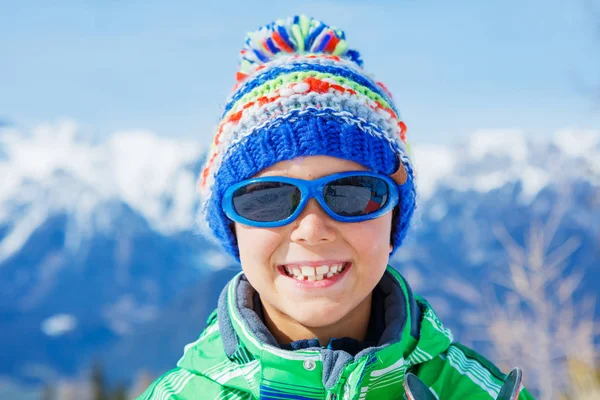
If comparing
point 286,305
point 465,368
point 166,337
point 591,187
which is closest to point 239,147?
point 286,305

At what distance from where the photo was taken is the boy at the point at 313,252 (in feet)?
5.79

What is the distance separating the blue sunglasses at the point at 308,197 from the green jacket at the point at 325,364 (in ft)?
1.17

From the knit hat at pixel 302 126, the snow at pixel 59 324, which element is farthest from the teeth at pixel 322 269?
the snow at pixel 59 324

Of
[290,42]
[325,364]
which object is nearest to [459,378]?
[325,364]

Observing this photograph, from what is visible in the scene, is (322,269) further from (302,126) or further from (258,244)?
(302,126)

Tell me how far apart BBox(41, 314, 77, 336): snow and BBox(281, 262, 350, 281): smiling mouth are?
152292 mm

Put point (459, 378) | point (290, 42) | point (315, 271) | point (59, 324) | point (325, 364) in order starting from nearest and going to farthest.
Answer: point (325, 364), point (315, 271), point (459, 378), point (290, 42), point (59, 324)

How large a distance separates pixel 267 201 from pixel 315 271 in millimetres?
269

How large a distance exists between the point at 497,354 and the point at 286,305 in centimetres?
762

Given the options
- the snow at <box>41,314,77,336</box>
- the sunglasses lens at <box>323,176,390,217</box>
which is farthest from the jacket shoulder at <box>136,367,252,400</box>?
the snow at <box>41,314,77,336</box>

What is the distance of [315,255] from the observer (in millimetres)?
1792

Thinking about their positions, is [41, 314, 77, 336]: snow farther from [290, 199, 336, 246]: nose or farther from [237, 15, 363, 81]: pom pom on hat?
[290, 199, 336, 246]: nose

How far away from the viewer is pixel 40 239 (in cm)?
15225

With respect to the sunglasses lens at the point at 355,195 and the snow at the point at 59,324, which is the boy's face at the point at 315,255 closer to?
the sunglasses lens at the point at 355,195
